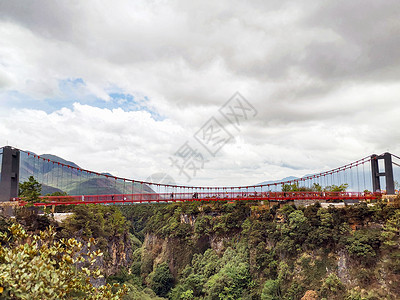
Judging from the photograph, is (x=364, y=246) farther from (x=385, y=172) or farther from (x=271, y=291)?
(x=385, y=172)

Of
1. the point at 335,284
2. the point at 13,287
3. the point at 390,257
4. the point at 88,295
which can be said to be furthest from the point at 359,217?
the point at 13,287

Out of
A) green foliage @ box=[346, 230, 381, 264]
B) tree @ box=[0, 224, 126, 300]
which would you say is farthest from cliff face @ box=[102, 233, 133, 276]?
tree @ box=[0, 224, 126, 300]

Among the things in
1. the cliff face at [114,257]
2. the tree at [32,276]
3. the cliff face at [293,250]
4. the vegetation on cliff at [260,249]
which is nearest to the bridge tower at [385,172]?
the vegetation on cliff at [260,249]

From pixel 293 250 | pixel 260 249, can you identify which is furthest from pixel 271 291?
pixel 260 249

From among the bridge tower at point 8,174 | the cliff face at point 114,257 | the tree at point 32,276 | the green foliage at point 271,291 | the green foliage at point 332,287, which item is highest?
the bridge tower at point 8,174

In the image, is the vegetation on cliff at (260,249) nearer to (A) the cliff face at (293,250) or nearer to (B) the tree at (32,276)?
(A) the cliff face at (293,250)

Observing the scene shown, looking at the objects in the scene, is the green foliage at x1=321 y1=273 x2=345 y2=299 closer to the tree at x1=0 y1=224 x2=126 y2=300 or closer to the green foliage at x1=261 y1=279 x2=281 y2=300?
the green foliage at x1=261 y1=279 x2=281 y2=300
